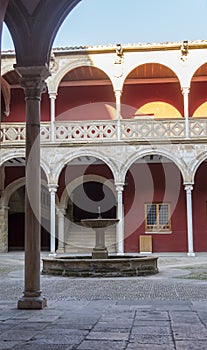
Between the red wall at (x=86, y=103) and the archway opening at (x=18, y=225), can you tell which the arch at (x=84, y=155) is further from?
the archway opening at (x=18, y=225)

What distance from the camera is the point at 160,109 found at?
20516mm

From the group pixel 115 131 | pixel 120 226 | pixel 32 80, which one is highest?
pixel 115 131

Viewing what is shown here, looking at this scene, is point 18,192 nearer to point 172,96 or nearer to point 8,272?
point 172,96

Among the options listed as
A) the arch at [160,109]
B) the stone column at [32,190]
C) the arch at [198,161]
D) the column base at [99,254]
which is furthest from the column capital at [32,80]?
the arch at [160,109]

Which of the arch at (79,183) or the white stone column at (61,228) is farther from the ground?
the arch at (79,183)

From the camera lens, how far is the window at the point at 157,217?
66.0 feet

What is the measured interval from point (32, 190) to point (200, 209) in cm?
1482

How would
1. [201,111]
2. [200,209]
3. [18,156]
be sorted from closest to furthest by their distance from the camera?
1. [18,156]
2. [200,209]
3. [201,111]

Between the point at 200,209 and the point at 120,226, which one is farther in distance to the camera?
the point at 200,209

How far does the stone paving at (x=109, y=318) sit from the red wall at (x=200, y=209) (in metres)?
11.0

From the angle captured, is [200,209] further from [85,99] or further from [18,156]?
[18,156]

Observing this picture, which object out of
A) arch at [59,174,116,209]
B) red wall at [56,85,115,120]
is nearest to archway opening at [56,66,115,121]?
red wall at [56,85,115,120]

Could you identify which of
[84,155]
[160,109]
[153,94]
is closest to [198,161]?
[160,109]

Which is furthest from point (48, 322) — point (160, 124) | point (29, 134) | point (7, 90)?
point (7, 90)
